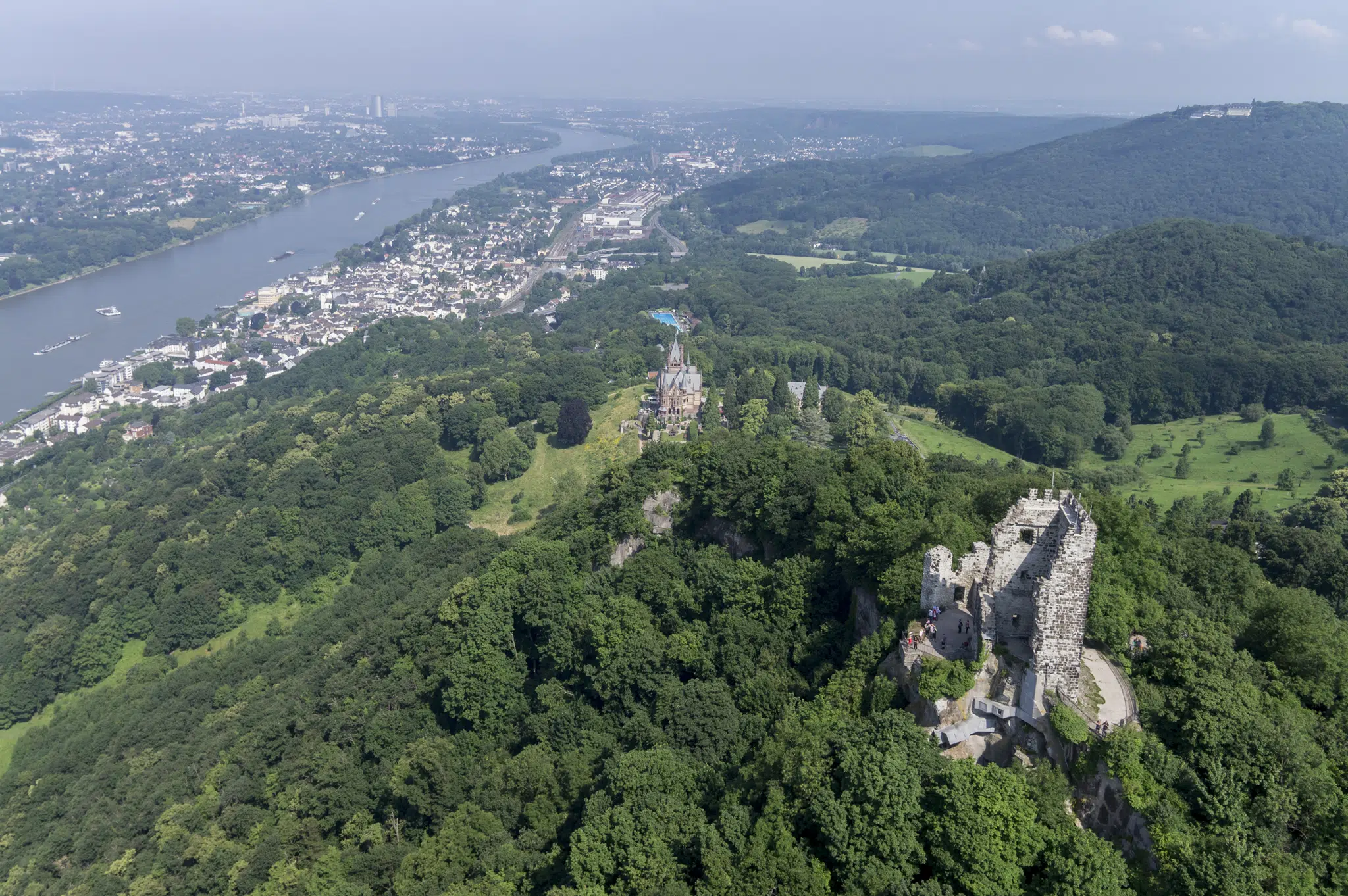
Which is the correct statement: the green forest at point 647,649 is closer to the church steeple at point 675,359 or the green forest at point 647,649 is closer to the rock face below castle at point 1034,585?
the rock face below castle at point 1034,585

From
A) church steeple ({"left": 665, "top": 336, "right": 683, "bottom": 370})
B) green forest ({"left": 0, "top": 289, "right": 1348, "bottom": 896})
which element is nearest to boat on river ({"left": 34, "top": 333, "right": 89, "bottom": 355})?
green forest ({"left": 0, "top": 289, "right": 1348, "bottom": 896})

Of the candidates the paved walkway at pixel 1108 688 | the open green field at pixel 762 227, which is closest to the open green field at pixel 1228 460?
the paved walkway at pixel 1108 688

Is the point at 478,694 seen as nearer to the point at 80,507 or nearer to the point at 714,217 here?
the point at 80,507

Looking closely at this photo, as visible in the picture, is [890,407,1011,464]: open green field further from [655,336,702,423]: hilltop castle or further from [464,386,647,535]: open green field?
[464,386,647,535]: open green field

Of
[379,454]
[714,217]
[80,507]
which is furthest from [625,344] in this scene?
[714,217]

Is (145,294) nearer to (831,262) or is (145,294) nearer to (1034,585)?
(831,262)

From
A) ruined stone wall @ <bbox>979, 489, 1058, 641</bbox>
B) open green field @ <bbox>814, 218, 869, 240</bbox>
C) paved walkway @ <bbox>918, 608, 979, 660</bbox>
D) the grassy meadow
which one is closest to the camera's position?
ruined stone wall @ <bbox>979, 489, 1058, 641</bbox>
